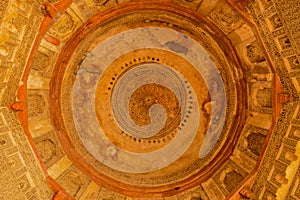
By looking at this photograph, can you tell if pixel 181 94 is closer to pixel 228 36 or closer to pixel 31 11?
pixel 228 36

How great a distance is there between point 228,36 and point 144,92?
9.04ft

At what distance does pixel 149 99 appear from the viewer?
8.91 m

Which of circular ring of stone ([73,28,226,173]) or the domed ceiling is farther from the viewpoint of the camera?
circular ring of stone ([73,28,226,173])

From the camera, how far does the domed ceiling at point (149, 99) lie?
21.5 feet

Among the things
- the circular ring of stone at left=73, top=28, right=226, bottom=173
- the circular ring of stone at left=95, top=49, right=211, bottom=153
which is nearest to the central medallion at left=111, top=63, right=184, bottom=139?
the circular ring of stone at left=95, top=49, right=211, bottom=153

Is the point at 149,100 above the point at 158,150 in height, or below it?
above

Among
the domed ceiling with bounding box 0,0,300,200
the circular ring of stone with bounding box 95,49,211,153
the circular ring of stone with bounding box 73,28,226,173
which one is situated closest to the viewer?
the domed ceiling with bounding box 0,0,300,200

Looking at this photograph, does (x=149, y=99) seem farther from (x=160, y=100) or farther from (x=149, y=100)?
(x=160, y=100)

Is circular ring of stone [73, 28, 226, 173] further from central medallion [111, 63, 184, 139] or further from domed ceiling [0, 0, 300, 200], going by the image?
central medallion [111, 63, 184, 139]

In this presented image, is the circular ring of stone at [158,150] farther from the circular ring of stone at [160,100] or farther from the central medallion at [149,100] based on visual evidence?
the central medallion at [149,100]

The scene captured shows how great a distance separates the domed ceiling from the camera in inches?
257

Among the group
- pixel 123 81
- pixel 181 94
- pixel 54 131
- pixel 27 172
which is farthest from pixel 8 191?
pixel 181 94

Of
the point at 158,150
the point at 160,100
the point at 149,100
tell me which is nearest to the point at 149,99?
the point at 149,100

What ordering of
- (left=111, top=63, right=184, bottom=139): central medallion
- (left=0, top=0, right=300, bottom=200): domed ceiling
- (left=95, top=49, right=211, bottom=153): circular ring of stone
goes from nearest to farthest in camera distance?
(left=0, top=0, right=300, bottom=200): domed ceiling < (left=95, top=49, right=211, bottom=153): circular ring of stone < (left=111, top=63, right=184, bottom=139): central medallion
